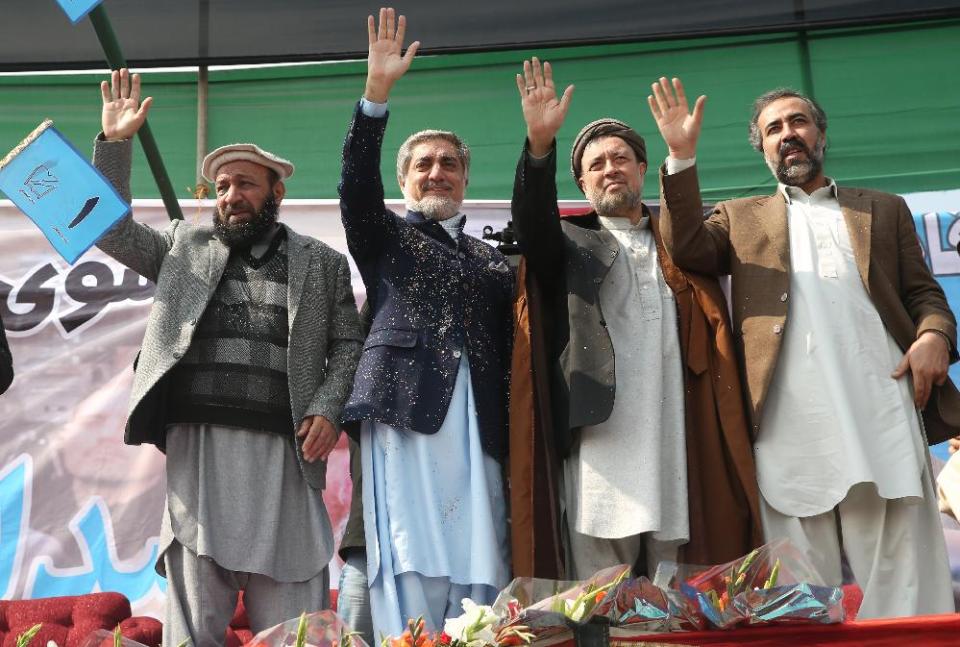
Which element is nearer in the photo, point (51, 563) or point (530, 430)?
point (530, 430)

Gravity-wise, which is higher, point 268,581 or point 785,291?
point 785,291

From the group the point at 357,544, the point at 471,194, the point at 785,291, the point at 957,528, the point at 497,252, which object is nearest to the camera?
the point at 357,544

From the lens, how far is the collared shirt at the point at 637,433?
319cm

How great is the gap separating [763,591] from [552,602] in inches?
17.5

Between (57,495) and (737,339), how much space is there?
8.48 ft

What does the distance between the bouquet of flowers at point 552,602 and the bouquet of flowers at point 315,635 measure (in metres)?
0.29

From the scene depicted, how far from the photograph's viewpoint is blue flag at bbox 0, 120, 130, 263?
3457mm

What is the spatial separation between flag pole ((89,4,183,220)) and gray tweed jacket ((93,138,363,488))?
563 mm

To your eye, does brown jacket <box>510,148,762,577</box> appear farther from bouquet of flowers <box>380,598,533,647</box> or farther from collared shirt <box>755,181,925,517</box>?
bouquet of flowers <box>380,598,533,647</box>

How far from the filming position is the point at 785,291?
3.44 meters

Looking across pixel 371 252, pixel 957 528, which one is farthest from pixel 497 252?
pixel 957 528

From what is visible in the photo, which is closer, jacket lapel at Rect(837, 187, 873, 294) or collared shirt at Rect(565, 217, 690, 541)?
collared shirt at Rect(565, 217, 690, 541)

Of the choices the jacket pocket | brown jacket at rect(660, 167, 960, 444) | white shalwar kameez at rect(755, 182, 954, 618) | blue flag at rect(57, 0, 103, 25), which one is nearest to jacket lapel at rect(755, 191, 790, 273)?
brown jacket at rect(660, 167, 960, 444)

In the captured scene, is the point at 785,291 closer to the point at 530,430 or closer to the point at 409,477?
the point at 530,430
